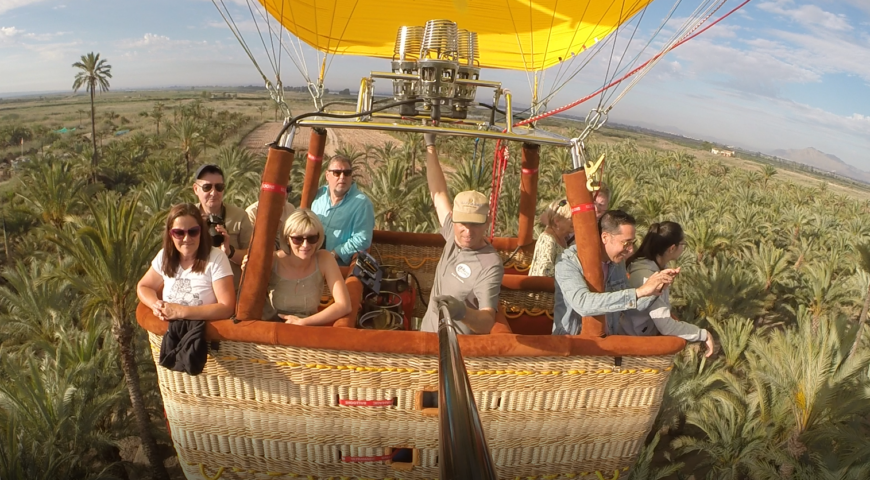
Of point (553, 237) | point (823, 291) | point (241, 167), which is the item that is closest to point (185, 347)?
point (553, 237)

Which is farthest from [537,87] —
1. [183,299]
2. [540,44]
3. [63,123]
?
[63,123]

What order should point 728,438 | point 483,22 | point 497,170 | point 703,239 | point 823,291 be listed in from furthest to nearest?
point 703,239, point 823,291, point 483,22, point 497,170, point 728,438

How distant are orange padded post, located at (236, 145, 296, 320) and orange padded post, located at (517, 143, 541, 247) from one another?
83.2 inches

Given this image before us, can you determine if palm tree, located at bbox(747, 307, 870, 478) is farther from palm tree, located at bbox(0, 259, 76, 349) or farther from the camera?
palm tree, located at bbox(0, 259, 76, 349)

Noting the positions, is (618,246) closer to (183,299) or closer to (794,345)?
(183,299)

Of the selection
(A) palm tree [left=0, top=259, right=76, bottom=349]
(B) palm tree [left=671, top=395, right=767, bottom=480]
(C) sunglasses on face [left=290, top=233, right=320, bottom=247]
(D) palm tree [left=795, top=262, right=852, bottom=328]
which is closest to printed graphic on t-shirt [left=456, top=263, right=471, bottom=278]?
(C) sunglasses on face [left=290, top=233, right=320, bottom=247]

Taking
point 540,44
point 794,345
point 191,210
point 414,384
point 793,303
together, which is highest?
point 540,44

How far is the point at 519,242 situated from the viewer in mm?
5031

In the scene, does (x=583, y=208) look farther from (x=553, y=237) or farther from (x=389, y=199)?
(x=389, y=199)

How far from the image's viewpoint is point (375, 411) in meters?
2.65

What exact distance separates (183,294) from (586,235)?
226 centimetres

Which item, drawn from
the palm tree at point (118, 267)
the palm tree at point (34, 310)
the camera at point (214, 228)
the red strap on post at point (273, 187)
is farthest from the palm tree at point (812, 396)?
the palm tree at point (34, 310)

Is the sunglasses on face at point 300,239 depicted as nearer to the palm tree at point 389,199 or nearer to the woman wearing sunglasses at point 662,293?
the woman wearing sunglasses at point 662,293

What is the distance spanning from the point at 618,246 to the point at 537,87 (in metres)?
2.51
